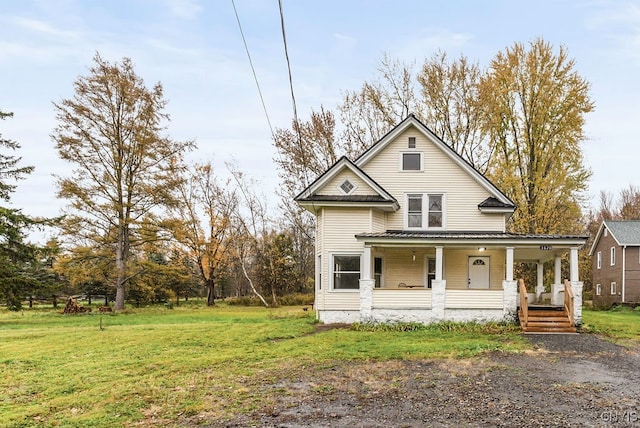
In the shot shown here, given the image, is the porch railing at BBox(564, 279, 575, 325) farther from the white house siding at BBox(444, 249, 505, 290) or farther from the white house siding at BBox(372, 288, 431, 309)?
the white house siding at BBox(372, 288, 431, 309)

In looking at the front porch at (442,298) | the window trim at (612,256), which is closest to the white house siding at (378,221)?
the front porch at (442,298)

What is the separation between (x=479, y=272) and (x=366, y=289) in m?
5.46

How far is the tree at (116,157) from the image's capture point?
1101 inches

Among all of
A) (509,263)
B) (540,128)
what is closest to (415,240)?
(509,263)

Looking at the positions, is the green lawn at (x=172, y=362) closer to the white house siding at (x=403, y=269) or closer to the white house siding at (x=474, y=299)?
the white house siding at (x=474, y=299)

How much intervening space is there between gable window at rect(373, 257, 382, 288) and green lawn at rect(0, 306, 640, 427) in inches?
120

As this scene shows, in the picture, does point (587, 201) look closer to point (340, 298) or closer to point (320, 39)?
point (340, 298)

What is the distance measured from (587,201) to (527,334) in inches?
673

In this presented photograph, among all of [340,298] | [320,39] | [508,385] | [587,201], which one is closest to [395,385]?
[508,385]

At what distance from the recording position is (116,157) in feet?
94.0

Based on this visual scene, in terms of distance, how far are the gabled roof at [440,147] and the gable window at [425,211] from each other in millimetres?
1557

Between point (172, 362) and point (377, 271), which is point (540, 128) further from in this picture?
point (172, 362)

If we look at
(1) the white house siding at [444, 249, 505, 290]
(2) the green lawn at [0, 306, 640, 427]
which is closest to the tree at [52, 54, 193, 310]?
(2) the green lawn at [0, 306, 640, 427]

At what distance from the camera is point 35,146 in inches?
1155
